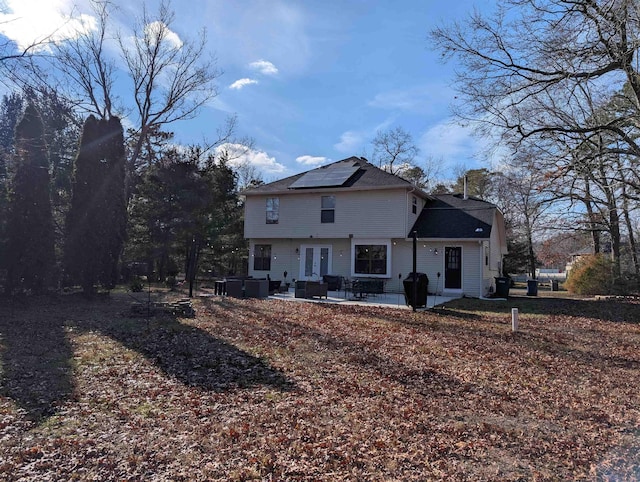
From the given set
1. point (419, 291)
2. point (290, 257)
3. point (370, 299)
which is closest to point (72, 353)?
point (419, 291)

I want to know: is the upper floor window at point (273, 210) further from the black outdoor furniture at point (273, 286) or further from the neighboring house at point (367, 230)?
the black outdoor furniture at point (273, 286)

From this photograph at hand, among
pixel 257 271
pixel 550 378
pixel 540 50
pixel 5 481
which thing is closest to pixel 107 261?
pixel 257 271

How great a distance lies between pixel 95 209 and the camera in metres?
13.9

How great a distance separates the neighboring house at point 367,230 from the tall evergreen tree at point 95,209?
787 centimetres

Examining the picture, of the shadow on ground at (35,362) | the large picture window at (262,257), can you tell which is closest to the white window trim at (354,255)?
the large picture window at (262,257)

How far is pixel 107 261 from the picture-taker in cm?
1426

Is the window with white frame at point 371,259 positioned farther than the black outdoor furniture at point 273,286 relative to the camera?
Yes

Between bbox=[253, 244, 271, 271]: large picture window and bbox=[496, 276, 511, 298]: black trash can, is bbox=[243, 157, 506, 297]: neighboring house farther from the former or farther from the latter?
bbox=[496, 276, 511, 298]: black trash can

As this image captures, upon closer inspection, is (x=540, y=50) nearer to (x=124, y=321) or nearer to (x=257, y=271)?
(x=124, y=321)

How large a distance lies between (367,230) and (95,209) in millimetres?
10689

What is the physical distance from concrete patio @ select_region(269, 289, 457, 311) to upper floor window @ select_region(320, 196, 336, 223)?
3.39 metres

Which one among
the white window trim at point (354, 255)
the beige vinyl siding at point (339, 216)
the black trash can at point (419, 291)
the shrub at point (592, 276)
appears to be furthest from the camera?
the shrub at point (592, 276)

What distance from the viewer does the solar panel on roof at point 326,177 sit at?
19688 mm

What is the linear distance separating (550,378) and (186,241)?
21.0m
